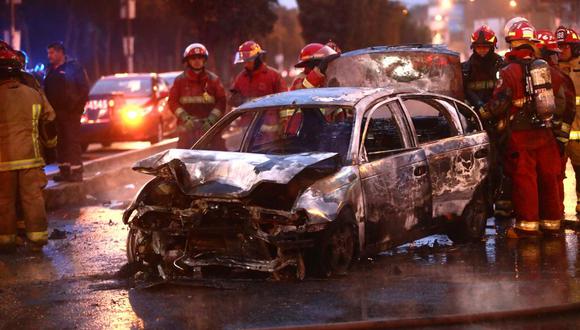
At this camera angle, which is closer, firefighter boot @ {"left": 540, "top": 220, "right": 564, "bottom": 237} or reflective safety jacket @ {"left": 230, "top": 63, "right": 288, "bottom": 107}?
firefighter boot @ {"left": 540, "top": 220, "right": 564, "bottom": 237}

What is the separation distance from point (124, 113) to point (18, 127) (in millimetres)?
13272

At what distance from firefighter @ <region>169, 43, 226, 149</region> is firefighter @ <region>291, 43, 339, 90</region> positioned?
2.96 feet

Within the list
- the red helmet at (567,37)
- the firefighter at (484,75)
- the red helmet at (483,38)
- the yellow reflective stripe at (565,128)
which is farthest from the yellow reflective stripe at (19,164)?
the red helmet at (567,37)

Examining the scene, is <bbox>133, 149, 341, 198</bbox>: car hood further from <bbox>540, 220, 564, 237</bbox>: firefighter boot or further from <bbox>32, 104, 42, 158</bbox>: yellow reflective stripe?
<bbox>540, 220, 564, 237</bbox>: firefighter boot

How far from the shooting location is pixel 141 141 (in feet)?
78.7

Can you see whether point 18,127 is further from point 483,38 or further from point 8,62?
point 483,38

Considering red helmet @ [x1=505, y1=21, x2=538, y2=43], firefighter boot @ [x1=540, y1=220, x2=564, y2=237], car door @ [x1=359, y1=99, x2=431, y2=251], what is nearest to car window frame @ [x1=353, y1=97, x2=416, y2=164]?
car door @ [x1=359, y1=99, x2=431, y2=251]

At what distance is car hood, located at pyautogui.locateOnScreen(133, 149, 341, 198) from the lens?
25.0 ft

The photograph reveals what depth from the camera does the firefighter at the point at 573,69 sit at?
11273mm

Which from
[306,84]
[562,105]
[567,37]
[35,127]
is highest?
[567,37]

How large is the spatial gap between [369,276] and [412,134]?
148cm

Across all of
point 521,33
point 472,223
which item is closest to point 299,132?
point 472,223

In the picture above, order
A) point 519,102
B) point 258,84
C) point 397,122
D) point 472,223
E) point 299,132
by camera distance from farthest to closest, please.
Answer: point 258,84 < point 519,102 < point 472,223 < point 299,132 < point 397,122

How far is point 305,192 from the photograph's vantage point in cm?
762
